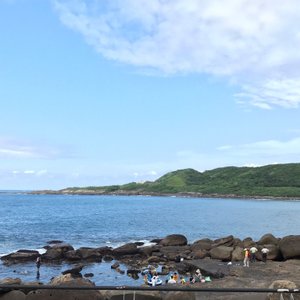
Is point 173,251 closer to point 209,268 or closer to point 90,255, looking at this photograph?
point 90,255

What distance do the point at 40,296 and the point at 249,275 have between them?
17661 millimetres

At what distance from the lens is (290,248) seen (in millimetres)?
32438

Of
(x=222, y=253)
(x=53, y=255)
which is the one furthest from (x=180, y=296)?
(x=53, y=255)

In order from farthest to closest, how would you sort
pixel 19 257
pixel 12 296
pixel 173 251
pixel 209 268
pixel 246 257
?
pixel 173 251 → pixel 19 257 → pixel 246 257 → pixel 209 268 → pixel 12 296

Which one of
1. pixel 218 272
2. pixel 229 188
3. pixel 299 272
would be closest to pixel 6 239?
pixel 218 272

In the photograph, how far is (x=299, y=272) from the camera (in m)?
26.9

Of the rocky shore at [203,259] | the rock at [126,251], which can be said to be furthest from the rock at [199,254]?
the rock at [126,251]

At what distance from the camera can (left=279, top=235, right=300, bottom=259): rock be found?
32213 mm

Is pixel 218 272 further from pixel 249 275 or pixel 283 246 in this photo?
pixel 283 246

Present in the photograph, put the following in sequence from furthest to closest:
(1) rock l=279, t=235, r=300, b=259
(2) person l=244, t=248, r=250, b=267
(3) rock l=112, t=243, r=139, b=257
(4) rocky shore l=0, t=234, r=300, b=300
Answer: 1. (3) rock l=112, t=243, r=139, b=257
2. (1) rock l=279, t=235, r=300, b=259
3. (2) person l=244, t=248, r=250, b=267
4. (4) rocky shore l=0, t=234, r=300, b=300

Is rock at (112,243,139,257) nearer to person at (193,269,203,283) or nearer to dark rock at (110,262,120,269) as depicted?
dark rock at (110,262,120,269)

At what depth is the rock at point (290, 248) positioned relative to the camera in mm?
32213

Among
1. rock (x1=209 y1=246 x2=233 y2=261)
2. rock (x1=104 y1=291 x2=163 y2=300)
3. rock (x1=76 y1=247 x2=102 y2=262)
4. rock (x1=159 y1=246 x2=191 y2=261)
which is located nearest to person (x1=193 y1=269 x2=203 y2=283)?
rock (x1=209 y1=246 x2=233 y2=261)

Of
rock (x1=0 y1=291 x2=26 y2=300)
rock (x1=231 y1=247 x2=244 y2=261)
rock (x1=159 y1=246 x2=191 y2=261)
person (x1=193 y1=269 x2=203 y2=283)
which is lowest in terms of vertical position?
person (x1=193 y1=269 x2=203 y2=283)
